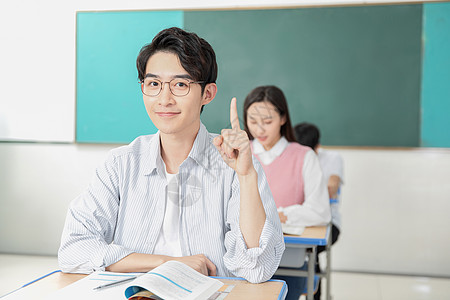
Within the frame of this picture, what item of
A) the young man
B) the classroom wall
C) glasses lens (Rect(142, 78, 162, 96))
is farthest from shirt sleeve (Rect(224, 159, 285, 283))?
the classroom wall

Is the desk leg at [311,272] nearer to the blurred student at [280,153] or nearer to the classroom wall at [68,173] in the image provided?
the blurred student at [280,153]

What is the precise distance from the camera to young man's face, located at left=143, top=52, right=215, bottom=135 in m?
1.39

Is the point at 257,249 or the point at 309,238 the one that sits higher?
the point at 257,249

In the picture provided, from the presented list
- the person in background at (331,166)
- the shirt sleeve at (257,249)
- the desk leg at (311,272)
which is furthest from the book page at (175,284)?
the person in background at (331,166)

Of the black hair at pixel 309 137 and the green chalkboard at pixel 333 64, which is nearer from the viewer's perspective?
the black hair at pixel 309 137

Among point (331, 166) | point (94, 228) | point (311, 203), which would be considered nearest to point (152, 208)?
point (94, 228)

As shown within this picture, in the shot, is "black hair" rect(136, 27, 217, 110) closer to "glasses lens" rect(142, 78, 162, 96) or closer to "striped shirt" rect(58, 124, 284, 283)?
"glasses lens" rect(142, 78, 162, 96)

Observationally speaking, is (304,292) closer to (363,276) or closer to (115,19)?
(363,276)

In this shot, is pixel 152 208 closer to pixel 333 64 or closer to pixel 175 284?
pixel 175 284

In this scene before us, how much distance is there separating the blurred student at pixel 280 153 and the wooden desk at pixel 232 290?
52.7 inches

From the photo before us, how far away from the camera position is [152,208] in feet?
4.75

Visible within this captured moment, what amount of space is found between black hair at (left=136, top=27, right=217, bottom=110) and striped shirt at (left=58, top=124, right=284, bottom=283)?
8.2 inches

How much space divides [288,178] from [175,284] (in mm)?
1717

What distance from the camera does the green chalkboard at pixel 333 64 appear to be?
3822 millimetres
